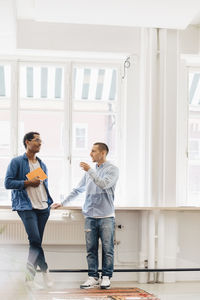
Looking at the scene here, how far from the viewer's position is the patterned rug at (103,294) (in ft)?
13.8

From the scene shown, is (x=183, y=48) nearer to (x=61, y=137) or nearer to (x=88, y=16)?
(x=88, y=16)

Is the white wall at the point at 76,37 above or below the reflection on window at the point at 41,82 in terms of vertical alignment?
above

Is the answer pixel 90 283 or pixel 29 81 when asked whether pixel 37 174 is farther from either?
pixel 29 81

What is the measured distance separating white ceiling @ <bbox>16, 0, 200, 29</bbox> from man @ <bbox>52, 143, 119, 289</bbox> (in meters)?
1.34

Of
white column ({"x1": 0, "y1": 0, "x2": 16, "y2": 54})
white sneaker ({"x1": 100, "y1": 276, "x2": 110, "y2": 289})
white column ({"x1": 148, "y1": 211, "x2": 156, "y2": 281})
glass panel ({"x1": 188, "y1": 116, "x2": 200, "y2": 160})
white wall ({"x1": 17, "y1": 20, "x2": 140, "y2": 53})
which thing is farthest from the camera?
glass panel ({"x1": 188, "y1": 116, "x2": 200, "y2": 160})

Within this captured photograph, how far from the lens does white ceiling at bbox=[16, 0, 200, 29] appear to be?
167 inches

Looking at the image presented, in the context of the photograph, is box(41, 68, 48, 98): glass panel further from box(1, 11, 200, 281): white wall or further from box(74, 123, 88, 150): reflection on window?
box(74, 123, 88, 150): reflection on window

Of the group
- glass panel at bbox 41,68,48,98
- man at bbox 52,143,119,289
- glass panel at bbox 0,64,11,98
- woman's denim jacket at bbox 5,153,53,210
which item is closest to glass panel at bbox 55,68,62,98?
glass panel at bbox 41,68,48,98

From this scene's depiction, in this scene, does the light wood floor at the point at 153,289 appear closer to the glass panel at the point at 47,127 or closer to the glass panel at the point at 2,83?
the glass panel at the point at 47,127

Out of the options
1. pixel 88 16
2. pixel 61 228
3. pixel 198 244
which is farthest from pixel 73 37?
pixel 198 244

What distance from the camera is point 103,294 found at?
4348 millimetres

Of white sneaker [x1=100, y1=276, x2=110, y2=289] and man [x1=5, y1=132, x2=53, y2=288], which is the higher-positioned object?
man [x1=5, y1=132, x2=53, y2=288]

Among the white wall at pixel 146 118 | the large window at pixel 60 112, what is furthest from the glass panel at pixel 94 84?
the white wall at pixel 146 118

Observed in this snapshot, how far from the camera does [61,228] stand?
5.21m
